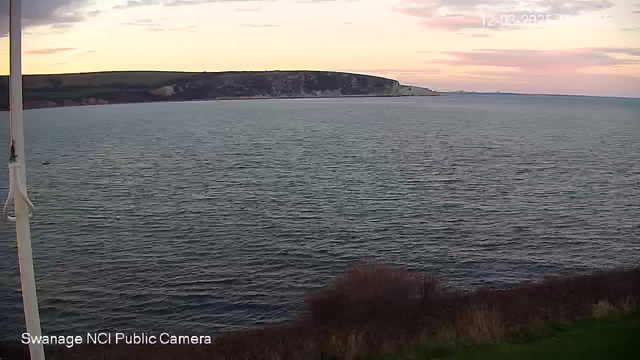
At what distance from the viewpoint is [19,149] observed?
581cm

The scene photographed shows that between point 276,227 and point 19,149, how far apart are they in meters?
25.3

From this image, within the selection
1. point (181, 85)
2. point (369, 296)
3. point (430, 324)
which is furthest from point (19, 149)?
point (181, 85)

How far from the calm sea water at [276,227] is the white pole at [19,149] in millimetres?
13406

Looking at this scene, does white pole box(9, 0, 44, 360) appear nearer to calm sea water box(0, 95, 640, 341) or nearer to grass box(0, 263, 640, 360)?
grass box(0, 263, 640, 360)

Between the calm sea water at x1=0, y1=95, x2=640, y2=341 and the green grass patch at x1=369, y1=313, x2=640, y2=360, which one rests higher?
the green grass patch at x1=369, y1=313, x2=640, y2=360

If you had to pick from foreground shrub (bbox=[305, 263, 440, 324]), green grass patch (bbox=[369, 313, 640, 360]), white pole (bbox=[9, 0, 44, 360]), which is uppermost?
white pole (bbox=[9, 0, 44, 360])

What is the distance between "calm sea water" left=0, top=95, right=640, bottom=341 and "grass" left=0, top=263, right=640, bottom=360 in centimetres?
334

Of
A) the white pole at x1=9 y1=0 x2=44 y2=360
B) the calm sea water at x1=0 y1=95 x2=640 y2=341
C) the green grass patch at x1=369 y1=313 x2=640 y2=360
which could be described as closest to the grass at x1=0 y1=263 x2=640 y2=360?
the green grass patch at x1=369 y1=313 x2=640 y2=360

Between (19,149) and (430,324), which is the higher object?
(19,149)

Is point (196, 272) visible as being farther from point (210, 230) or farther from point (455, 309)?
point (455, 309)

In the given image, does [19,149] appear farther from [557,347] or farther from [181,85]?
[181,85]

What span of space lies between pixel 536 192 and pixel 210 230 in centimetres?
2382

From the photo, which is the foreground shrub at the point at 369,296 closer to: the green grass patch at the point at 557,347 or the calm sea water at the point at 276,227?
the calm sea water at the point at 276,227

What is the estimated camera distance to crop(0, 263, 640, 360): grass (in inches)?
441
